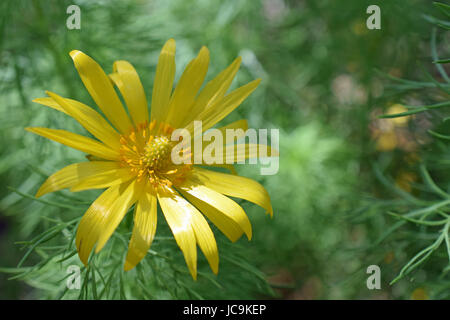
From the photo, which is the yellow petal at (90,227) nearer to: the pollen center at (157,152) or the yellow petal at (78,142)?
the yellow petal at (78,142)

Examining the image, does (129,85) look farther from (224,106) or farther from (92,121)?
(224,106)

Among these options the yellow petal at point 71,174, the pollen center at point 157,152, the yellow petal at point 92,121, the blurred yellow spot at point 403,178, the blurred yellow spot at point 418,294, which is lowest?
the blurred yellow spot at point 418,294

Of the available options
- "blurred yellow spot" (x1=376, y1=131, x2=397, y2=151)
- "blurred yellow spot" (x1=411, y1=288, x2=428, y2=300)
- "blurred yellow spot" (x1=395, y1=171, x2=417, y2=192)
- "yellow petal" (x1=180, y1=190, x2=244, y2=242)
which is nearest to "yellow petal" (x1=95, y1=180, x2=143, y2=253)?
"yellow petal" (x1=180, y1=190, x2=244, y2=242)

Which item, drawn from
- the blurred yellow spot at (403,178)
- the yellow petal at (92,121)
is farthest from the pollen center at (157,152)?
the blurred yellow spot at (403,178)

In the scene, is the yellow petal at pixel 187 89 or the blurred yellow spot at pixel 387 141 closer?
the yellow petal at pixel 187 89

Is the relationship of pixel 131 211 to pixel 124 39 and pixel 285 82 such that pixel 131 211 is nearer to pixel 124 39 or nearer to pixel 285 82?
pixel 124 39

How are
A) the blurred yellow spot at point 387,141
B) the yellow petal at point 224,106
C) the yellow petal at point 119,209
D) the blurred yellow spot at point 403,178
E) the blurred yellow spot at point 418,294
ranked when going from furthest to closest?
1. the blurred yellow spot at point 387,141
2. the blurred yellow spot at point 403,178
3. the blurred yellow spot at point 418,294
4. the yellow petal at point 224,106
5. the yellow petal at point 119,209

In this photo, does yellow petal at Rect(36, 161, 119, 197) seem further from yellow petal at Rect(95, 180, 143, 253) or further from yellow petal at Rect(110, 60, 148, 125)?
yellow petal at Rect(110, 60, 148, 125)

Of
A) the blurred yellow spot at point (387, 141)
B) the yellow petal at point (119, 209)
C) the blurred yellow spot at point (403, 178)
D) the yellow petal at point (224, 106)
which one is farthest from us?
the blurred yellow spot at point (387, 141)
